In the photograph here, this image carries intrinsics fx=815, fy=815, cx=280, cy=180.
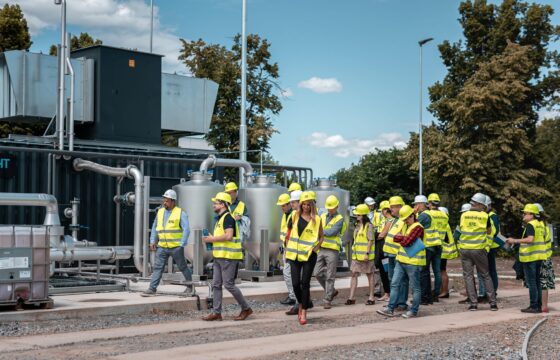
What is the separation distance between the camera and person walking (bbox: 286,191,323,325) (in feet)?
44.0

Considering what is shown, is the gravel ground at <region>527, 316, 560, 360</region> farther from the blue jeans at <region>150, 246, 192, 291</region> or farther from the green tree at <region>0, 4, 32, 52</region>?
the green tree at <region>0, 4, 32, 52</region>

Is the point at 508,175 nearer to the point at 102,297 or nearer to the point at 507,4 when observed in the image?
the point at 507,4

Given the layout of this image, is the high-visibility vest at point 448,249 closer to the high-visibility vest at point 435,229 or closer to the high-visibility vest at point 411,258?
the high-visibility vest at point 435,229

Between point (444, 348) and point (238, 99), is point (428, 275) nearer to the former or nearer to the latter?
point (444, 348)

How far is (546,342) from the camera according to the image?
1248 centimetres

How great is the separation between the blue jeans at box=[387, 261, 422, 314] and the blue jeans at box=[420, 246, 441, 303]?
77.1 inches

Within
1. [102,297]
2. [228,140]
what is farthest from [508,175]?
[102,297]

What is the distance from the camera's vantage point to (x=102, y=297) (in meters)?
16.1

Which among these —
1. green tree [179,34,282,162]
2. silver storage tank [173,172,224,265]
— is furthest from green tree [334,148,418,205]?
silver storage tank [173,172,224,265]

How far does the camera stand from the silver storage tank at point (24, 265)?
13852 mm

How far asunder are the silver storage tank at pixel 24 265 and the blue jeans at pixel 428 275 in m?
7.42

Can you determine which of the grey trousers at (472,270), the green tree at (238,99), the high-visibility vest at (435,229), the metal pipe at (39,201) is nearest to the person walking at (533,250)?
the grey trousers at (472,270)

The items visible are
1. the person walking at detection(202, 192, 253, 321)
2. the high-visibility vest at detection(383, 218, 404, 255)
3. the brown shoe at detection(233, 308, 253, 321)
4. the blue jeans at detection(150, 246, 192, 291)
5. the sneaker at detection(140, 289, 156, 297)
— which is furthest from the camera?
the sneaker at detection(140, 289, 156, 297)

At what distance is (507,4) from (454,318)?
36.1 m
